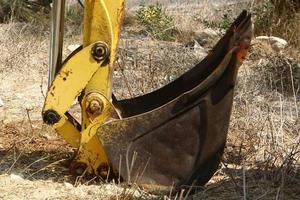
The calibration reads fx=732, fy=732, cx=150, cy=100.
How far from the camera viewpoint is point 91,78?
150 inches

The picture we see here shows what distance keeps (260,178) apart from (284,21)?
16.1 ft

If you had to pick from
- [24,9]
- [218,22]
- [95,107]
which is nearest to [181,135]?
[95,107]

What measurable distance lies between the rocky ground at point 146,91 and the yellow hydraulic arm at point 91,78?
13.4 inches

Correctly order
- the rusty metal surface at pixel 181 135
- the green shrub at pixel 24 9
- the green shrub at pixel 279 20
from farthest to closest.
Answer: the green shrub at pixel 24 9
the green shrub at pixel 279 20
the rusty metal surface at pixel 181 135

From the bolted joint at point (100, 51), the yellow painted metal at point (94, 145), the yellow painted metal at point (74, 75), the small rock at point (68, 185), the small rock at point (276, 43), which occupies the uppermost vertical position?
the bolted joint at point (100, 51)

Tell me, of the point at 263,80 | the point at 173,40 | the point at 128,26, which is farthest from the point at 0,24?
the point at 263,80

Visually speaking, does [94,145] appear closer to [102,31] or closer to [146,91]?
[102,31]

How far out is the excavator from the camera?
3.73m

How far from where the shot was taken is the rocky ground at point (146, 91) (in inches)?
154

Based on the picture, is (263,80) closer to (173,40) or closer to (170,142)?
(173,40)

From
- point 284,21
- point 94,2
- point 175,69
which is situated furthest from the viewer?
point 284,21

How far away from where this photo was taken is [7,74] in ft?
22.9

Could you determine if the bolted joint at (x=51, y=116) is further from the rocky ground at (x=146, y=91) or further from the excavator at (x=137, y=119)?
the rocky ground at (x=146, y=91)

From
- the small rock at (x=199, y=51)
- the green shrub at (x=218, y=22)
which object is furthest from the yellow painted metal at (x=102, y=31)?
the green shrub at (x=218, y=22)
